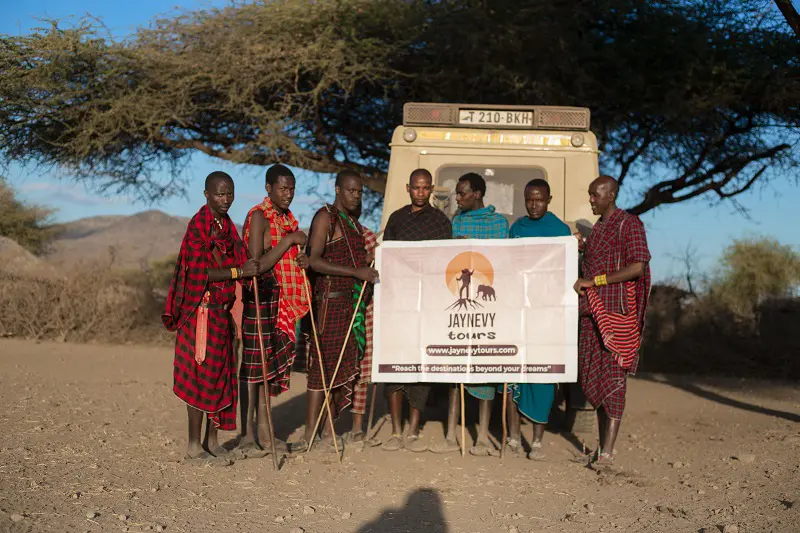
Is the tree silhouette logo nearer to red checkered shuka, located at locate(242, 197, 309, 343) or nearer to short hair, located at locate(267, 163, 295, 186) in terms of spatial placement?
red checkered shuka, located at locate(242, 197, 309, 343)

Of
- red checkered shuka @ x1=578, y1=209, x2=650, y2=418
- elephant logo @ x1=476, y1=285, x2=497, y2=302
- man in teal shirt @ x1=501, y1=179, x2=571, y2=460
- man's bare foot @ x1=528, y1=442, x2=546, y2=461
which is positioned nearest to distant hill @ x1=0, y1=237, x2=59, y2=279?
elephant logo @ x1=476, y1=285, x2=497, y2=302

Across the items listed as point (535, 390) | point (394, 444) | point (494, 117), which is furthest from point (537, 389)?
point (494, 117)

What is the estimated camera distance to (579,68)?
467 inches

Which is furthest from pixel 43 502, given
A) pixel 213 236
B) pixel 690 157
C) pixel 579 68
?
pixel 690 157

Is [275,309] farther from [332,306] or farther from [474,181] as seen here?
[474,181]

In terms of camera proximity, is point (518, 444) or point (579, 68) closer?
point (518, 444)

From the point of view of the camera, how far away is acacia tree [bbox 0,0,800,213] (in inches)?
469

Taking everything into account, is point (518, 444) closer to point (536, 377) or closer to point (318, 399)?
point (536, 377)

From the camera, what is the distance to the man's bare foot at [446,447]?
6391mm

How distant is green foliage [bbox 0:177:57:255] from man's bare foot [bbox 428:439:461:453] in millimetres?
17163

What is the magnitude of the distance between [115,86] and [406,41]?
13.8ft

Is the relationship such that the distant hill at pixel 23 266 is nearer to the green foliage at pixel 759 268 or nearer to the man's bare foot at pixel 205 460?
the man's bare foot at pixel 205 460

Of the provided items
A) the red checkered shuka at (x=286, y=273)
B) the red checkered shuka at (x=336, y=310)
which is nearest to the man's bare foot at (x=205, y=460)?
the red checkered shuka at (x=336, y=310)

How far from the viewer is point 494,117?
759 cm
